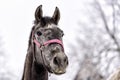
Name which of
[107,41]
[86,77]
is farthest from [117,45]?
[86,77]

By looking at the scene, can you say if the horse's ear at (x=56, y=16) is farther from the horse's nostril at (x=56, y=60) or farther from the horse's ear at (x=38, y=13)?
the horse's nostril at (x=56, y=60)

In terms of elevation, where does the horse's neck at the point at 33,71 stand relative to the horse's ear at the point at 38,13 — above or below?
below

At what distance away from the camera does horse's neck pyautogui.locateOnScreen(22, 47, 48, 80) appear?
26.7ft

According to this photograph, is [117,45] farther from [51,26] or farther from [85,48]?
[51,26]

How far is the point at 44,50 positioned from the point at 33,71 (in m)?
0.56

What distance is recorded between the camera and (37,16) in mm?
8250

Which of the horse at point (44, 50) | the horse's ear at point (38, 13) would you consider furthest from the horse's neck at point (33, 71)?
the horse's ear at point (38, 13)

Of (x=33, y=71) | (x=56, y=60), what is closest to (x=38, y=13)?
(x=33, y=71)

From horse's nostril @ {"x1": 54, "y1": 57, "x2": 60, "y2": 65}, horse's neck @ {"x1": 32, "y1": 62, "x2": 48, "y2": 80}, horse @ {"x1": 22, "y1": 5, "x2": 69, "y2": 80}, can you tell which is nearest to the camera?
horse's nostril @ {"x1": 54, "y1": 57, "x2": 60, "y2": 65}

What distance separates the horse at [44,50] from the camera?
738 centimetres

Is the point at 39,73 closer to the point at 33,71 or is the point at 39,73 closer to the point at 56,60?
the point at 33,71

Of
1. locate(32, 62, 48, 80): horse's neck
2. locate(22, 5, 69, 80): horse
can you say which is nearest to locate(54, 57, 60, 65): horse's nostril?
locate(22, 5, 69, 80): horse

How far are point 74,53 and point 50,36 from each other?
27826mm

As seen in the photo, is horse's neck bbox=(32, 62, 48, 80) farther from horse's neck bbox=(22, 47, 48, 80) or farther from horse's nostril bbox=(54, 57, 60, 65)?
horse's nostril bbox=(54, 57, 60, 65)
